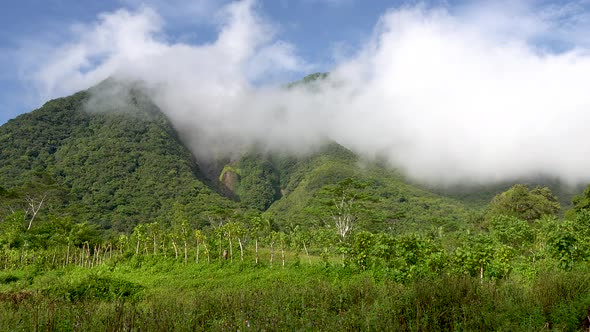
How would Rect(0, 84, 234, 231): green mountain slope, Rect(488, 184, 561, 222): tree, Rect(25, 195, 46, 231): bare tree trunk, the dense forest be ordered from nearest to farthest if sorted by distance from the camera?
the dense forest, Rect(25, 195, 46, 231): bare tree trunk, Rect(488, 184, 561, 222): tree, Rect(0, 84, 234, 231): green mountain slope

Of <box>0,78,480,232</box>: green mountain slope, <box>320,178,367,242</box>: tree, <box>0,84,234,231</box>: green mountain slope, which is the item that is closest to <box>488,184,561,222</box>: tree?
<box>0,78,480,232</box>: green mountain slope

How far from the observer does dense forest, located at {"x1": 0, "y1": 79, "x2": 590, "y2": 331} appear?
5301 mm

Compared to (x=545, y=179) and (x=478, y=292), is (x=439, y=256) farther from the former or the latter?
(x=545, y=179)

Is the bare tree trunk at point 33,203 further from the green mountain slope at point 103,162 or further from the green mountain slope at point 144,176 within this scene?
the green mountain slope at point 103,162

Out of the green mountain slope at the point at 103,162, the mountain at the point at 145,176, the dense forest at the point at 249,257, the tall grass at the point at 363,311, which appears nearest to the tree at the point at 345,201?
the dense forest at the point at 249,257

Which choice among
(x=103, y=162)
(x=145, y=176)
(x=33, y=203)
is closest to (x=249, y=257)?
(x=33, y=203)

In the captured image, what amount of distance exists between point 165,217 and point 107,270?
149 feet

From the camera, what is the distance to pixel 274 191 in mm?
116875

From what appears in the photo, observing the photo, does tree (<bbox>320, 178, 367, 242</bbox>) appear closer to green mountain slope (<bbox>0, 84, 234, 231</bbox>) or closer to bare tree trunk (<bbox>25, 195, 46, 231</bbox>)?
bare tree trunk (<bbox>25, 195, 46, 231</bbox>)

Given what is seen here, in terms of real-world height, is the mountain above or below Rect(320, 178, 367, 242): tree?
above

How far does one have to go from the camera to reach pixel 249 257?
2180 centimetres

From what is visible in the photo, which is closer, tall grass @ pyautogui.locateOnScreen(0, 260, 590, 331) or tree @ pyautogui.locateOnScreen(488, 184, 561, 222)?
tall grass @ pyautogui.locateOnScreen(0, 260, 590, 331)

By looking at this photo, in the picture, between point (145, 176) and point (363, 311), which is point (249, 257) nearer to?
point (363, 311)

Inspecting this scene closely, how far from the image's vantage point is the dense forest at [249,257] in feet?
17.4
